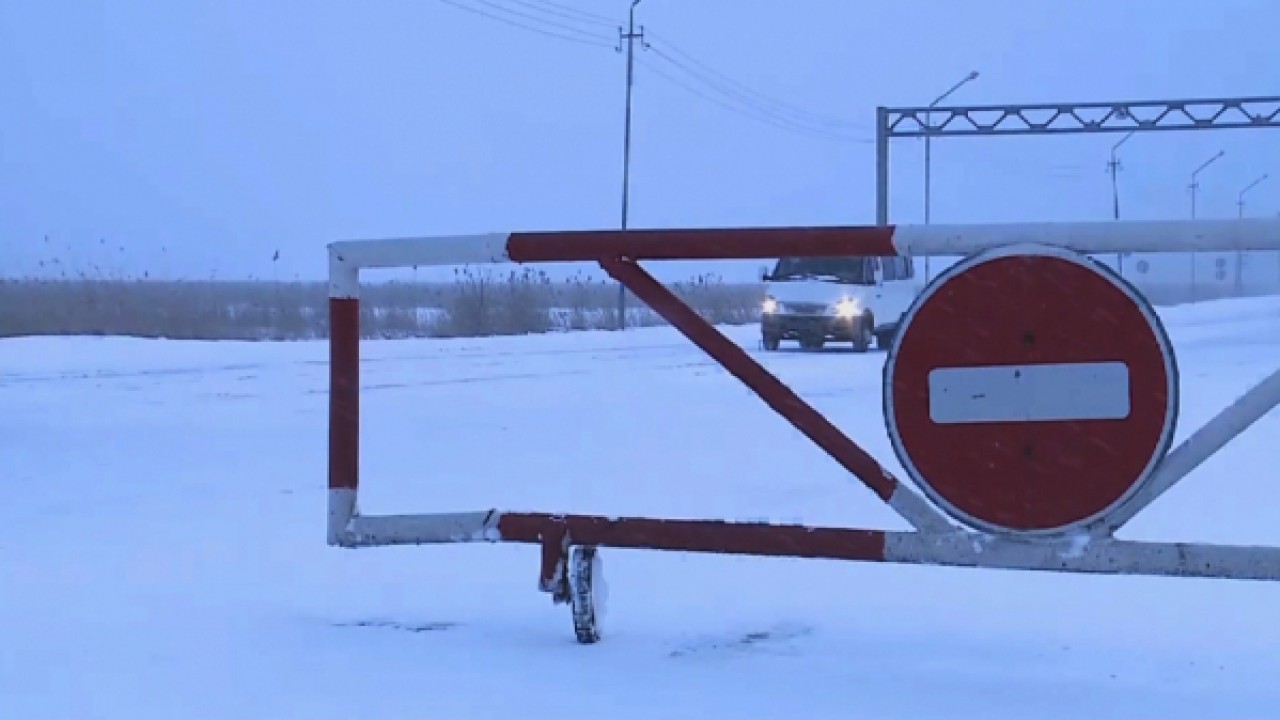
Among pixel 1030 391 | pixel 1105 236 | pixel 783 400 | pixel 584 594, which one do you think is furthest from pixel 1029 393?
pixel 584 594

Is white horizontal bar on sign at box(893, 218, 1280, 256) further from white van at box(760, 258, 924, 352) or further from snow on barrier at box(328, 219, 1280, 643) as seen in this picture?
white van at box(760, 258, 924, 352)

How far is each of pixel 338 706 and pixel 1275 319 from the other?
3771cm

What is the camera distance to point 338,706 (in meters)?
3.79

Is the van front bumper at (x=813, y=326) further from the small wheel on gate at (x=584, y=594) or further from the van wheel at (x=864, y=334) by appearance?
the small wheel on gate at (x=584, y=594)

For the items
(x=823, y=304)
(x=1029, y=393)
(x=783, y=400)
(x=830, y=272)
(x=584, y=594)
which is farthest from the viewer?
(x=830, y=272)

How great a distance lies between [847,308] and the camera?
84.9 feet

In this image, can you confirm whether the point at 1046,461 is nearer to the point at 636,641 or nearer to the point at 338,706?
the point at 636,641

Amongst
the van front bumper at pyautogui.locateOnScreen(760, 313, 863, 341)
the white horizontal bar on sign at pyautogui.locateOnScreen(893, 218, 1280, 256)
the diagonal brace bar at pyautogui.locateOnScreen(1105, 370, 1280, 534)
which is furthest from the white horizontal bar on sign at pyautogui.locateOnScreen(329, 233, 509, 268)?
→ the van front bumper at pyautogui.locateOnScreen(760, 313, 863, 341)

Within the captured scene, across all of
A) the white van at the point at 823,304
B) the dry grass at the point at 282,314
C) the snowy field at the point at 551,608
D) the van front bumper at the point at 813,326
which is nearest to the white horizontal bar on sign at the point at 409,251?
the snowy field at the point at 551,608

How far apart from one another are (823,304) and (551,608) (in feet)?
70.1

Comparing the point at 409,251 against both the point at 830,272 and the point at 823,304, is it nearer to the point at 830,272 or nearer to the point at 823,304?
the point at 823,304

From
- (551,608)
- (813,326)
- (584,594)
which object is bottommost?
(551,608)

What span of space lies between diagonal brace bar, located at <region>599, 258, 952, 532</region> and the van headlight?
21791 mm

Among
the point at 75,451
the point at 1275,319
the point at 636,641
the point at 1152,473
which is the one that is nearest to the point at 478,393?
the point at 75,451
